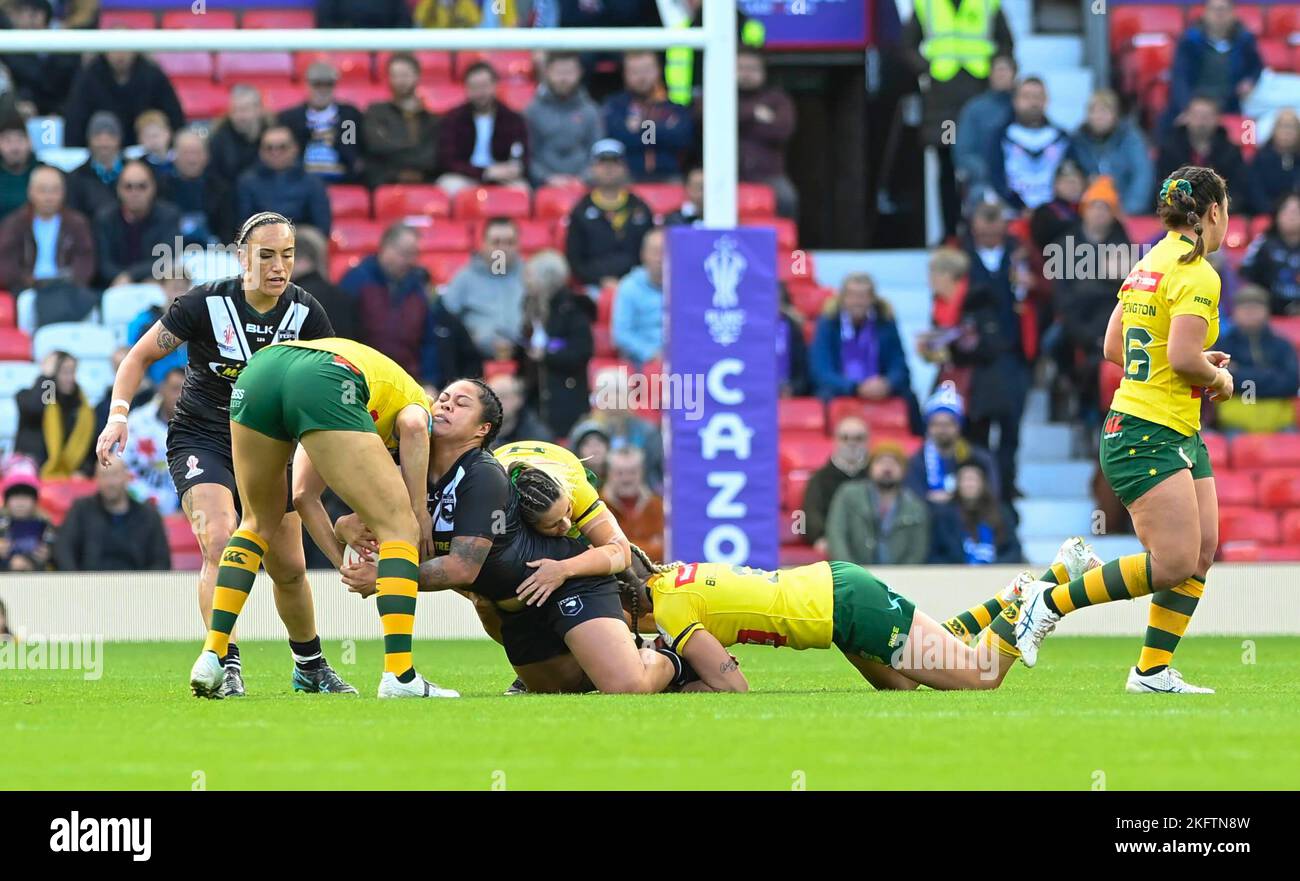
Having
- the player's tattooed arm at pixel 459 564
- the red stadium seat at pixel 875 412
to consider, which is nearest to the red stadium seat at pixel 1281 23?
the red stadium seat at pixel 875 412

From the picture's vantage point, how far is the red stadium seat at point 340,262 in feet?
54.3

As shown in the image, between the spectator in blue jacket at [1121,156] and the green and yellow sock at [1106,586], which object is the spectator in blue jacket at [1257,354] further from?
the green and yellow sock at [1106,586]

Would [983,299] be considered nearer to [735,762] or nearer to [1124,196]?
[1124,196]

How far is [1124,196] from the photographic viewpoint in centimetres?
1728

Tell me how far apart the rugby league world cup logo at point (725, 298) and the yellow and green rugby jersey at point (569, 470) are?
17.3 feet

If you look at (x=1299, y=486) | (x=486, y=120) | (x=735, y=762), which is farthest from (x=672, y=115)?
(x=735, y=762)

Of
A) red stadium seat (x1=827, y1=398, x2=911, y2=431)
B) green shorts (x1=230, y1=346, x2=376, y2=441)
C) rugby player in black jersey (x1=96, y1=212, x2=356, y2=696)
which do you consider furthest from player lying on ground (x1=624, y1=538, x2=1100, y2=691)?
red stadium seat (x1=827, y1=398, x2=911, y2=431)

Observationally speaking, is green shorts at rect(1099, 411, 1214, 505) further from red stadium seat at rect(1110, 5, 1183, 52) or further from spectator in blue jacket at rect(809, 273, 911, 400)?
red stadium seat at rect(1110, 5, 1183, 52)

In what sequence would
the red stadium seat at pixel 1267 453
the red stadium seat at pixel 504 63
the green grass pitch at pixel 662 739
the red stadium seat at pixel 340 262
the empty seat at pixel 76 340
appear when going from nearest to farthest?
the green grass pitch at pixel 662 739 < the empty seat at pixel 76 340 < the red stadium seat at pixel 1267 453 < the red stadium seat at pixel 340 262 < the red stadium seat at pixel 504 63

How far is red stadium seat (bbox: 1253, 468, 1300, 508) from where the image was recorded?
16219 mm

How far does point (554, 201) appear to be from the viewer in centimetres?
1728

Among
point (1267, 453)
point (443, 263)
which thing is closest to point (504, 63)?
point (443, 263)
